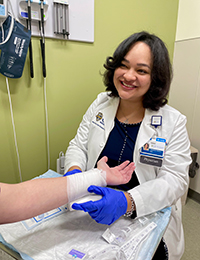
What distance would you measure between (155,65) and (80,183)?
753 millimetres

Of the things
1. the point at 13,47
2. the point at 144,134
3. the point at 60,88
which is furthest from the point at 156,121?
the point at 13,47

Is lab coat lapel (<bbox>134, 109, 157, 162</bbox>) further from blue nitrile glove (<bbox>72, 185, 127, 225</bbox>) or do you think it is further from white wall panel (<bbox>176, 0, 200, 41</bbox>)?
white wall panel (<bbox>176, 0, 200, 41</bbox>)

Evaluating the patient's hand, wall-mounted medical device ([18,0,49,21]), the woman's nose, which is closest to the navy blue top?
the patient's hand

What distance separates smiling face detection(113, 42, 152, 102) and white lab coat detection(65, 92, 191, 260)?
0.17 m

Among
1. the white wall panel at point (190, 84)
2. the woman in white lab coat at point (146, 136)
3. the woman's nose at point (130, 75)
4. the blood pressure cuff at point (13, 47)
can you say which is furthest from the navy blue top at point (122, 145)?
the white wall panel at point (190, 84)

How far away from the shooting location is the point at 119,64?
1.14 meters

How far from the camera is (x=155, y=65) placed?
107 cm

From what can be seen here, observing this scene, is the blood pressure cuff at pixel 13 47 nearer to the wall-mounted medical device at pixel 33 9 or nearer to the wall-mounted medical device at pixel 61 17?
the wall-mounted medical device at pixel 33 9

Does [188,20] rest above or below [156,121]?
above

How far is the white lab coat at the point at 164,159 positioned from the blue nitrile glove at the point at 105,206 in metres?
0.10

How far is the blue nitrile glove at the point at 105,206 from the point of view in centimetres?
77

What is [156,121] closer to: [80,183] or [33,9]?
[80,183]

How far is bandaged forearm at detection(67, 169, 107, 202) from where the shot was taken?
0.80 meters

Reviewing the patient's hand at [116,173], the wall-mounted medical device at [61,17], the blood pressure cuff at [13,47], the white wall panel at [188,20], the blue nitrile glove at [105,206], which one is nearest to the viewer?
the blue nitrile glove at [105,206]
